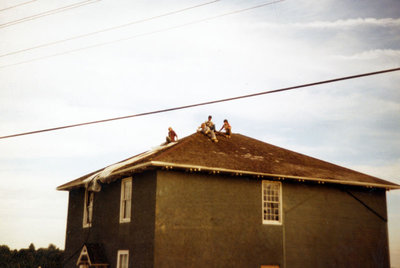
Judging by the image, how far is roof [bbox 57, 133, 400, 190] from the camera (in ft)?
71.1

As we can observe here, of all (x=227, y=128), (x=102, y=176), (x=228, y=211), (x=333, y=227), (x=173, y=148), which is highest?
(x=227, y=128)

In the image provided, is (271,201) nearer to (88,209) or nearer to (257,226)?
(257,226)

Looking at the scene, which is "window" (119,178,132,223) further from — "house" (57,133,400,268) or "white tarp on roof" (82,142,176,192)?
"white tarp on roof" (82,142,176,192)

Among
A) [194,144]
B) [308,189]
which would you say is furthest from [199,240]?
[308,189]

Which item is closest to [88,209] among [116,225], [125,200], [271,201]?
[116,225]

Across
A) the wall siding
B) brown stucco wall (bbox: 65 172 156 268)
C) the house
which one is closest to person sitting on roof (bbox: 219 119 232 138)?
the house

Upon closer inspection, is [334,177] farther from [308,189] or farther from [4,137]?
[4,137]

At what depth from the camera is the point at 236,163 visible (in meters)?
23.2

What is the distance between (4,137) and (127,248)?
23.6ft

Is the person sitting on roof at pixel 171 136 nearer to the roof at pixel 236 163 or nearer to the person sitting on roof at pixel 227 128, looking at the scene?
the roof at pixel 236 163

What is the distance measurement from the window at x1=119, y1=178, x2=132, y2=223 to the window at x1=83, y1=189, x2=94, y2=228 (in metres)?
3.75

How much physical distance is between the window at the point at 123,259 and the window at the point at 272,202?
21.4ft

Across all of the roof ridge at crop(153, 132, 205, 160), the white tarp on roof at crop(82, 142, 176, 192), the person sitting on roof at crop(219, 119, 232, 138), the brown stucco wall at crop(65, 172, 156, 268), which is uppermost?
the person sitting on roof at crop(219, 119, 232, 138)

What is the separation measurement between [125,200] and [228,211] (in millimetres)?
4930
